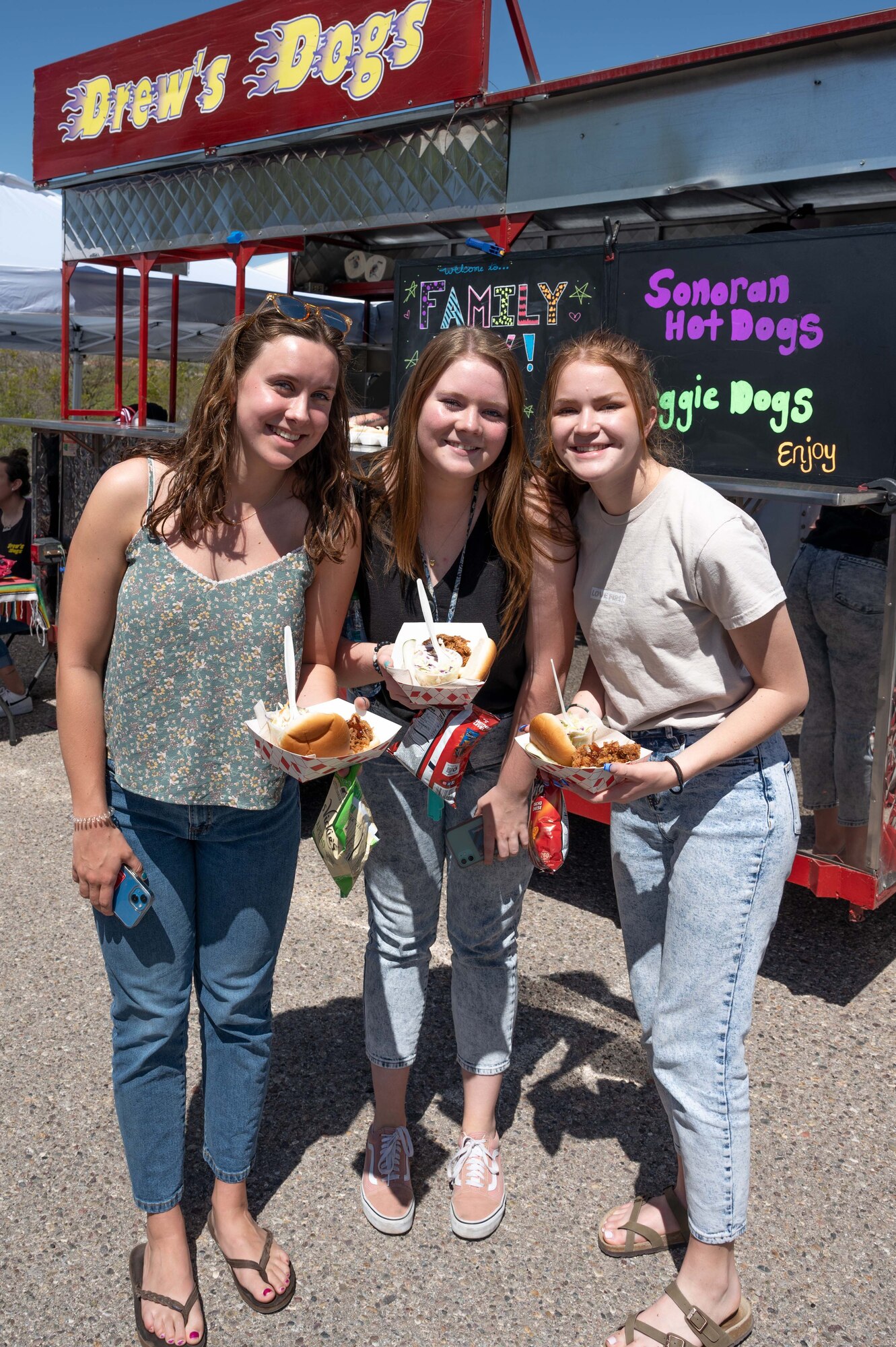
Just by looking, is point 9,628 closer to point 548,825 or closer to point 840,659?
point 840,659

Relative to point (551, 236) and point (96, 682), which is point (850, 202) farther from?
point (96, 682)

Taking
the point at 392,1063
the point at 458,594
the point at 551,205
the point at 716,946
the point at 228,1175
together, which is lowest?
the point at 228,1175

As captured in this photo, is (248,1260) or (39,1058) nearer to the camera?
(248,1260)

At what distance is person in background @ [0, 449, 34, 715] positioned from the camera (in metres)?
6.75

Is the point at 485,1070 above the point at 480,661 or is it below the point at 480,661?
below

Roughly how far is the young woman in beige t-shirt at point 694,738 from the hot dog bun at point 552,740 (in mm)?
94

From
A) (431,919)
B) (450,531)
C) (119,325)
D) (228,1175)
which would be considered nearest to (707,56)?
(450,531)

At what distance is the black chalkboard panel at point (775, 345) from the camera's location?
10.7 feet

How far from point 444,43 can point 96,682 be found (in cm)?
516

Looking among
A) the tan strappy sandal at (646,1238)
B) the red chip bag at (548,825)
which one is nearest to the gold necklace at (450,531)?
the red chip bag at (548,825)

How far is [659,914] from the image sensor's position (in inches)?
92.0

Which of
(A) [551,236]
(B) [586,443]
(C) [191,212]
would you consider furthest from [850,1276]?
(C) [191,212]

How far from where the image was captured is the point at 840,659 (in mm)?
3656

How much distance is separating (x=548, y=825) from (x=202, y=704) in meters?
0.80
